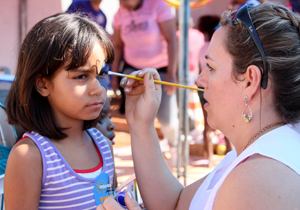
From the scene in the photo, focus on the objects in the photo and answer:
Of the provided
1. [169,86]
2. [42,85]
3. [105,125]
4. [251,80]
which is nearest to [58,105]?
[42,85]

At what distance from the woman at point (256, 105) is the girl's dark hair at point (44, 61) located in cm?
43

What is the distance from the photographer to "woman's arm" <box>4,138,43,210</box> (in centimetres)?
100

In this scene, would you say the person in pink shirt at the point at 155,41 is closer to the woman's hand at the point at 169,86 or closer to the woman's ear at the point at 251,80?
the woman's hand at the point at 169,86

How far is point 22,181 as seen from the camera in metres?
1.00

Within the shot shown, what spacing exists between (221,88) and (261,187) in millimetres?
378

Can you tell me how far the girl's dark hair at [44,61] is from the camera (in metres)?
1.13

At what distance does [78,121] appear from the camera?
127 centimetres

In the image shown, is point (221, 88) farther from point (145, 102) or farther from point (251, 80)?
point (145, 102)

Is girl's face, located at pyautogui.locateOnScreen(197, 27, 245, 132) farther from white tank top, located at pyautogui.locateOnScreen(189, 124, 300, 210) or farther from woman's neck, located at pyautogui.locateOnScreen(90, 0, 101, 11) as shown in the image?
woman's neck, located at pyautogui.locateOnScreen(90, 0, 101, 11)

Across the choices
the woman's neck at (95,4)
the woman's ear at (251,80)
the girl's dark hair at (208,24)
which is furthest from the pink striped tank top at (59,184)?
the girl's dark hair at (208,24)

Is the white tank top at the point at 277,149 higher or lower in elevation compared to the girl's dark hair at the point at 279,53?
lower

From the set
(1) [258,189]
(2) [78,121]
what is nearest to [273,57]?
(1) [258,189]

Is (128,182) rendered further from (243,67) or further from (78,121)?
(243,67)

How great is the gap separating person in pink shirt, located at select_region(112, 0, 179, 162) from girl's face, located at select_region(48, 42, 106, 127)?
194cm
